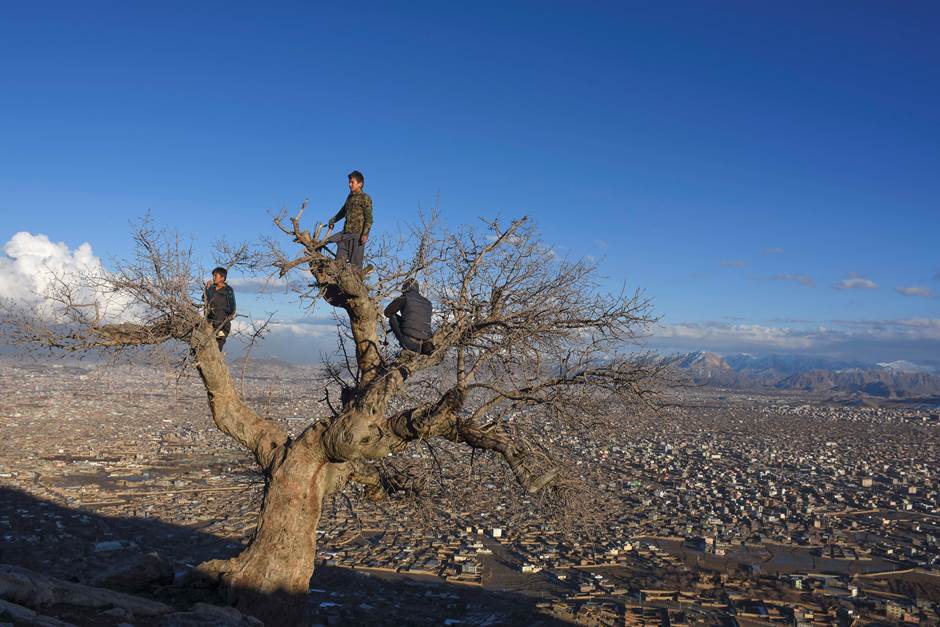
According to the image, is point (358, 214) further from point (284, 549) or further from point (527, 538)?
point (527, 538)

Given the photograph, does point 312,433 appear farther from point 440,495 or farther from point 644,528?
point 644,528

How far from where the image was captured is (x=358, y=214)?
695 centimetres

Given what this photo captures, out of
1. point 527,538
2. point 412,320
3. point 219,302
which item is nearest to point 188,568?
point 219,302

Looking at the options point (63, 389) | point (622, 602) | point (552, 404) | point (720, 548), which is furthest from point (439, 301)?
point (63, 389)

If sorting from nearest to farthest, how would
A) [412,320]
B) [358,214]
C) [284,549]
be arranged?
[412,320]
[284,549]
[358,214]

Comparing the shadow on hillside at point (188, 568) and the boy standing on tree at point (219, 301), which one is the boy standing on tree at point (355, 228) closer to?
the boy standing on tree at point (219, 301)

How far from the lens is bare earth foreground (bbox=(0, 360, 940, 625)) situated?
34.0 feet

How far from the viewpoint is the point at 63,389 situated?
49.9 meters

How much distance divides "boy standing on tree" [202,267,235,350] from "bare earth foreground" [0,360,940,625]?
750 mm

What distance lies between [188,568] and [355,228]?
188 inches

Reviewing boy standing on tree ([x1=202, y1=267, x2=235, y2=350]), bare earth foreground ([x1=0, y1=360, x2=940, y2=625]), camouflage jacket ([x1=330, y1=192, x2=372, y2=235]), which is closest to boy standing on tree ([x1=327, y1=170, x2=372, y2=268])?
camouflage jacket ([x1=330, y1=192, x2=372, y2=235])

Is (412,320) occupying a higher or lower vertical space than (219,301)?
lower

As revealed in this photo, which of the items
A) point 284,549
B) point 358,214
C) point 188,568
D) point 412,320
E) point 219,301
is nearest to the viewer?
point 412,320

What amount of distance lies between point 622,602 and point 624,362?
5932 mm
